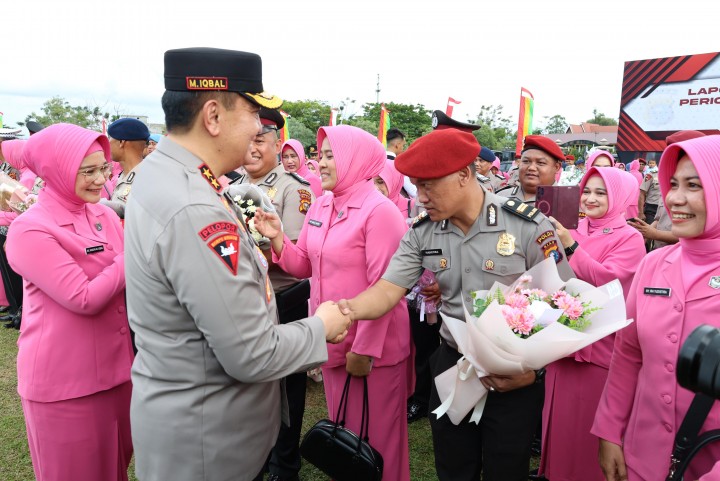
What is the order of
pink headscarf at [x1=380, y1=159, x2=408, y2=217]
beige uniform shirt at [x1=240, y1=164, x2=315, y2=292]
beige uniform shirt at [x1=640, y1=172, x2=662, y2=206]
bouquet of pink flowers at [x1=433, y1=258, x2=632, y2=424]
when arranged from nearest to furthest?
bouquet of pink flowers at [x1=433, y1=258, x2=632, y2=424], beige uniform shirt at [x1=240, y1=164, x2=315, y2=292], pink headscarf at [x1=380, y1=159, x2=408, y2=217], beige uniform shirt at [x1=640, y1=172, x2=662, y2=206]

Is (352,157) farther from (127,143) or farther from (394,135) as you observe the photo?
(394,135)

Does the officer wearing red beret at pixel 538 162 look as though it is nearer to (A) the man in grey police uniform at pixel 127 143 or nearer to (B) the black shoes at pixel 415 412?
(B) the black shoes at pixel 415 412

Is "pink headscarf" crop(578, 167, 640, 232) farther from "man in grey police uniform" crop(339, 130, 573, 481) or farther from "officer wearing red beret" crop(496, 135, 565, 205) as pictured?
"man in grey police uniform" crop(339, 130, 573, 481)

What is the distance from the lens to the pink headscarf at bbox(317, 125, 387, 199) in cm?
303

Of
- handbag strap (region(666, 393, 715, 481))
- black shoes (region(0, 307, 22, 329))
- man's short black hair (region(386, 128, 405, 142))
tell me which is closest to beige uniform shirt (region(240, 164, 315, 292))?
handbag strap (region(666, 393, 715, 481))

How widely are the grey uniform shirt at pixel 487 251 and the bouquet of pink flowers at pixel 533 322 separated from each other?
163 mm

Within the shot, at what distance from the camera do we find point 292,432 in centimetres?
346

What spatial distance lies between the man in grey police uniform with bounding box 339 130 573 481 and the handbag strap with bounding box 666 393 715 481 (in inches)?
23.6

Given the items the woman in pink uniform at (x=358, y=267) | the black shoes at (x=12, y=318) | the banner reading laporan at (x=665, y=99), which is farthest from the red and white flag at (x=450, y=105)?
the banner reading laporan at (x=665, y=99)

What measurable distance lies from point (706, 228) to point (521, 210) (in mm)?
792

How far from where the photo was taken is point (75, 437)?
94.3 inches

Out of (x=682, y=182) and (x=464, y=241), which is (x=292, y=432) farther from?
(x=682, y=182)

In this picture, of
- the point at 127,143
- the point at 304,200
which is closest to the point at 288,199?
the point at 304,200

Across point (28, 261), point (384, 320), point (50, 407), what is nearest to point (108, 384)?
point (50, 407)
